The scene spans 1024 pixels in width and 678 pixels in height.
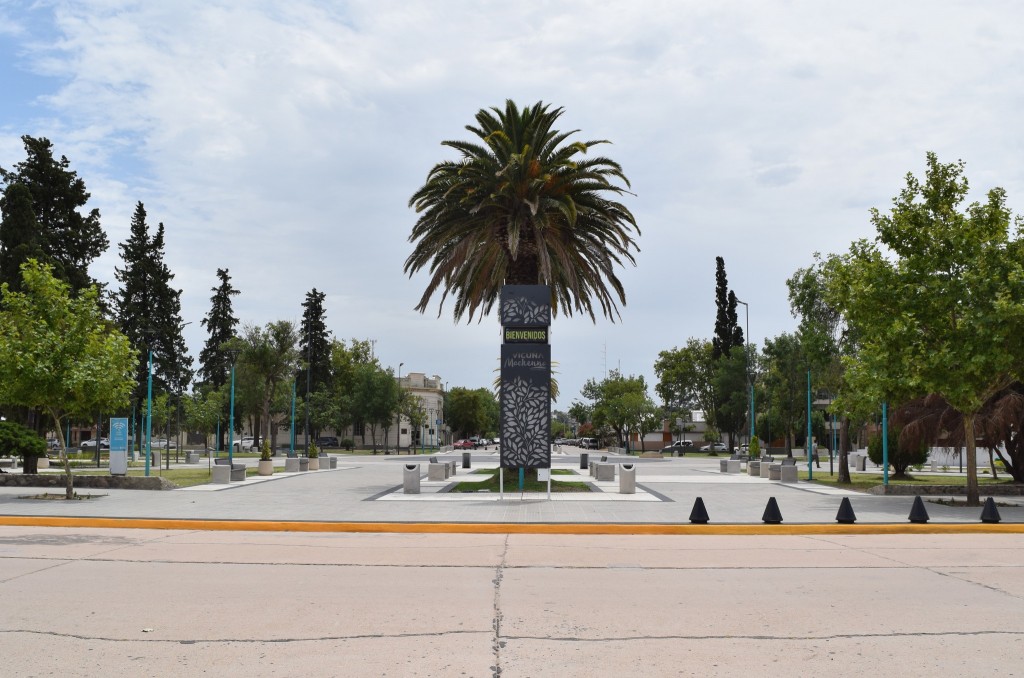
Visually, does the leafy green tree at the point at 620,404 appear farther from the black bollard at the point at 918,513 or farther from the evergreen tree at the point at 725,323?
the black bollard at the point at 918,513

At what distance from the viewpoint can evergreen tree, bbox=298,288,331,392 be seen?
9350 cm

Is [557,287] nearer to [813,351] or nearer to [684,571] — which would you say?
[813,351]

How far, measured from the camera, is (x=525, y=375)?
77.6ft

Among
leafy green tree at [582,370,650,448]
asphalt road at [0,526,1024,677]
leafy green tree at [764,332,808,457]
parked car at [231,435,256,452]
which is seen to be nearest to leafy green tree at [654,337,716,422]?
leafy green tree at [582,370,650,448]

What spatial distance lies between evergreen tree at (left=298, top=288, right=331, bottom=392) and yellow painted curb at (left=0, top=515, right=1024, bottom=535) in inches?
2882

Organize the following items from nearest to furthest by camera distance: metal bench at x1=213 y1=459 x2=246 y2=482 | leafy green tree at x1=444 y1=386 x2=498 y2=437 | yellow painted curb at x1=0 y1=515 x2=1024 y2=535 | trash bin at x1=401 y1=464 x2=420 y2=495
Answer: yellow painted curb at x1=0 y1=515 x2=1024 y2=535 → trash bin at x1=401 y1=464 x2=420 y2=495 → metal bench at x1=213 y1=459 x2=246 y2=482 → leafy green tree at x1=444 y1=386 x2=498 y2=437

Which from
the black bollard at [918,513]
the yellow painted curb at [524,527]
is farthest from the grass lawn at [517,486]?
the black bollard at [918,513]

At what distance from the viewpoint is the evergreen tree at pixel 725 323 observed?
293ft

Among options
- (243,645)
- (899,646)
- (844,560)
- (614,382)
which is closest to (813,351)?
(844,560)

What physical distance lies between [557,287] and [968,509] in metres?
13.7

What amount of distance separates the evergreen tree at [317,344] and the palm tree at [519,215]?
63.9 metres

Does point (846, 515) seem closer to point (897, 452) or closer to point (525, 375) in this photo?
→ point (525, 375)

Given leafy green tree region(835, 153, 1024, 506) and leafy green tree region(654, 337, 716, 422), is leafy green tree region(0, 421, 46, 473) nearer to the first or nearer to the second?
leafy green tree region(835, 153, 1024, 506)

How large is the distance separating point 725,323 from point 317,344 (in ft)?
143
